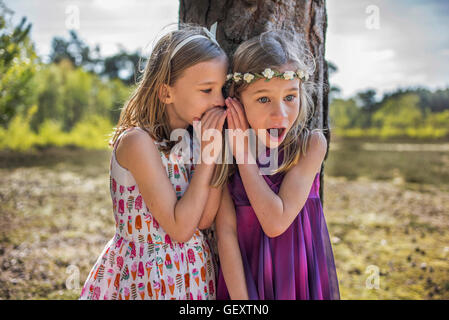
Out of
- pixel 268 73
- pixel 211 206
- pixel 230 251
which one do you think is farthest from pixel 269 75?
pixel 230 251

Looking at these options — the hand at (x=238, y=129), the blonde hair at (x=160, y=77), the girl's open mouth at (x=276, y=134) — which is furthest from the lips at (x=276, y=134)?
the blonde hair at (x=160, y=77)

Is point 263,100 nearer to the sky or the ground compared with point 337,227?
nearer to the sky

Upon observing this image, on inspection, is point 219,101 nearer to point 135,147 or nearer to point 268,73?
point 268,73

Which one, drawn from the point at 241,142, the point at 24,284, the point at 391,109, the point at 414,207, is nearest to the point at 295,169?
the point at 241,142

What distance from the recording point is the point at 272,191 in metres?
1.79

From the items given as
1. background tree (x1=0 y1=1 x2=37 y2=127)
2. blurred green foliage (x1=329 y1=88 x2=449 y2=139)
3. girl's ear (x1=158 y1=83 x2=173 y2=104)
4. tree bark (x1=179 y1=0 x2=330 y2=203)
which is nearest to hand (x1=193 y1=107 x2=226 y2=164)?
girl's ear (x1=158 y1=83 x2=173 y2=104)

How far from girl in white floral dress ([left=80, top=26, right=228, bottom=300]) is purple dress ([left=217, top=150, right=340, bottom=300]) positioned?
0.19 metres

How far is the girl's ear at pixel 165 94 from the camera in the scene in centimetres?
204

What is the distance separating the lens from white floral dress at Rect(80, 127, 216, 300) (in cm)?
189

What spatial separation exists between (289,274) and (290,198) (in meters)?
0.38

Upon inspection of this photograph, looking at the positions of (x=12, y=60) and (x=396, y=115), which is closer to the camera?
(x=12, y=60)

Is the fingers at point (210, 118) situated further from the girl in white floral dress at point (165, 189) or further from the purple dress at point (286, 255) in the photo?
the purple dress at point (286, 255)

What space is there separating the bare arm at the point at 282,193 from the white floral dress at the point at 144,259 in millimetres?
427

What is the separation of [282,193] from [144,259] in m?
0.78
